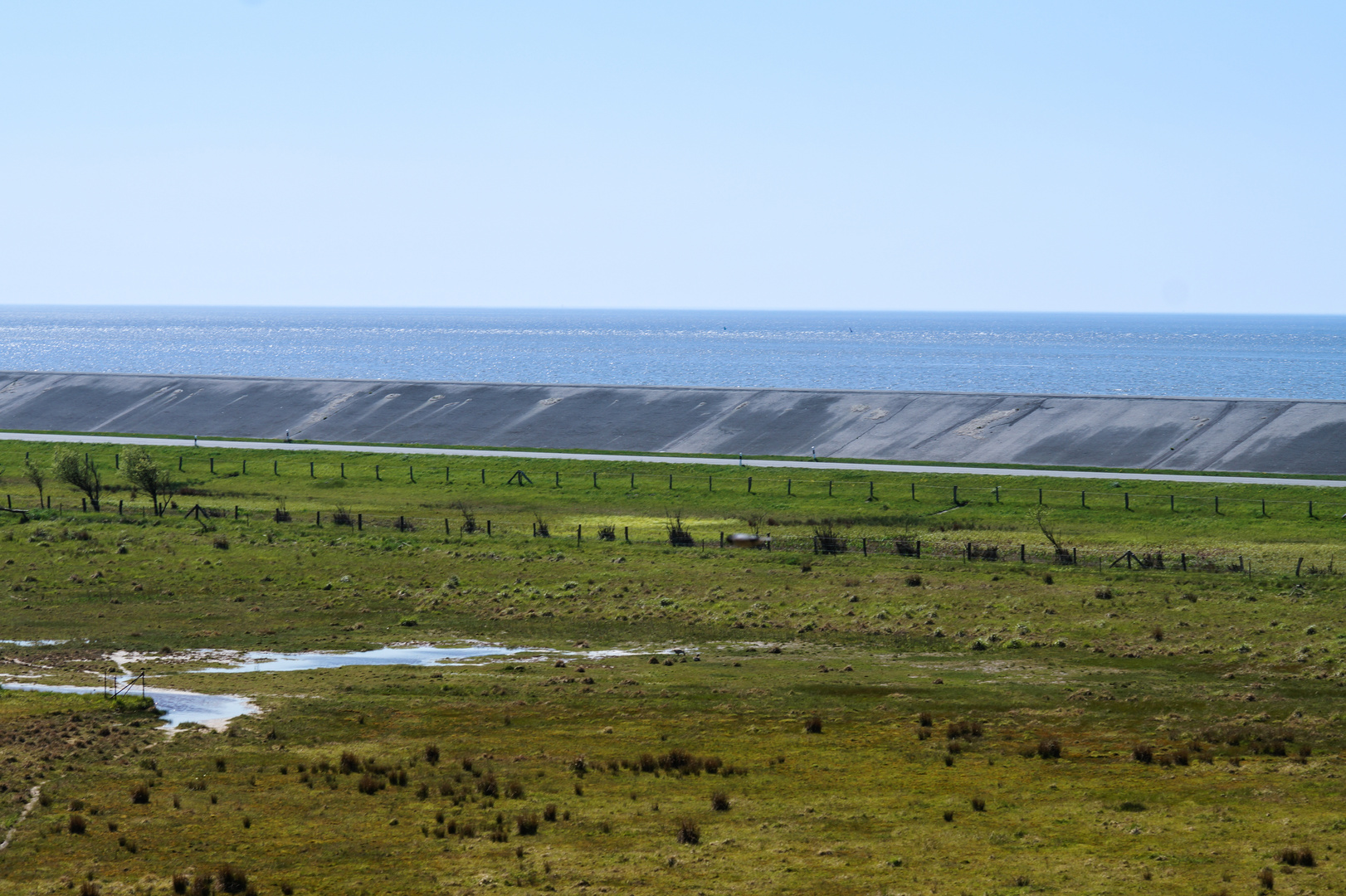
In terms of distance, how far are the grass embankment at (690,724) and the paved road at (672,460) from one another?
49.1 ft

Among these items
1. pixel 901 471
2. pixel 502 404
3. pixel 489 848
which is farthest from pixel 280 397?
pixel 489 848

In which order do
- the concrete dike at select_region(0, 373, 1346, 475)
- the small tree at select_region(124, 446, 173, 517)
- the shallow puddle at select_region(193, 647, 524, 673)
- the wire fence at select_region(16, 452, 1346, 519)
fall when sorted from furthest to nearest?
the concrete dike at select_region(0, 373, 1346, 475) → the small tree at select_region(124, 446, 173, 517) → the wire fence at select_region(16, 452, 1346, 519) → the shallow puddle at select_region(193, 647, 524, 673)

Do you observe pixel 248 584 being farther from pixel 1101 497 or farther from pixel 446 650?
pixel 1101 497

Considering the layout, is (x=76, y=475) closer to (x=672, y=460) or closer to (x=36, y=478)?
(x=36, y=478)

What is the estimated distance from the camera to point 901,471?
78.6 m

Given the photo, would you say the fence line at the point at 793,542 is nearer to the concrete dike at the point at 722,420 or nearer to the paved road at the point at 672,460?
the paved road at the point at 672,460

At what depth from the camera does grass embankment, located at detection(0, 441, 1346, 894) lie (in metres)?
24.6

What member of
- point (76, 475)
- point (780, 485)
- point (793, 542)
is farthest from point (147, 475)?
point (793, 542)

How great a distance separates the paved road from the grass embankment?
589 inches

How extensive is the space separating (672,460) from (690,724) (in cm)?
5359

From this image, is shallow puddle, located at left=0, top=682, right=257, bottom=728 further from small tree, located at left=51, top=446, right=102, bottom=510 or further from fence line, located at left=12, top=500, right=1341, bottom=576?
small tree, located at left=51, top=446, right=102, bottom=510

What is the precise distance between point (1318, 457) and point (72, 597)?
66.6 meters

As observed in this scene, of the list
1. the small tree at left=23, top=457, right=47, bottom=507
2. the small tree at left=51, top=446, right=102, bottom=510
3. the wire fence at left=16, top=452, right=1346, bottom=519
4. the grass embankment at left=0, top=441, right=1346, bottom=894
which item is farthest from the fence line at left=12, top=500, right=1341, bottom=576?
the wire fence at left=16, top=452, right=1346, bottom=519

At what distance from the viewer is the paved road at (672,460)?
73.9m
